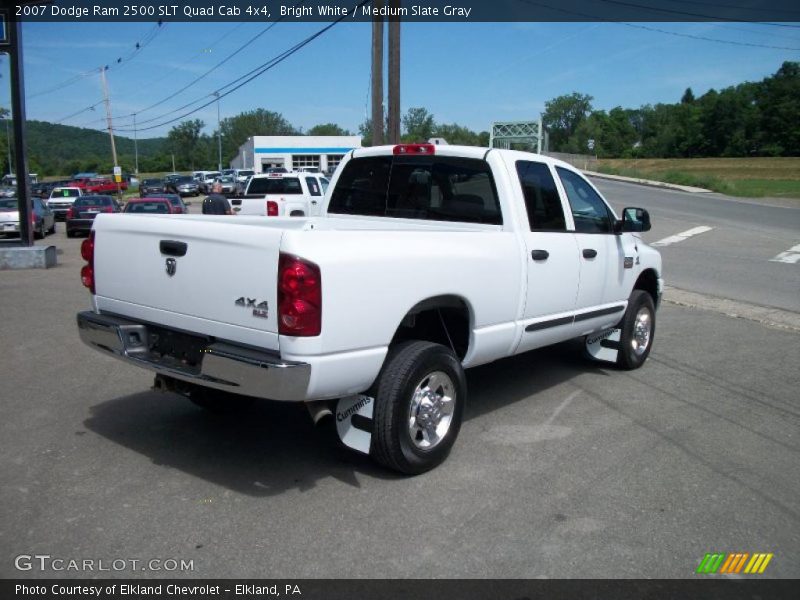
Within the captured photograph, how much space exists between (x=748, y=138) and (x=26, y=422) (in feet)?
414

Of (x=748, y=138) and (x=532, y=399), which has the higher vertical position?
(x=748, y=138)

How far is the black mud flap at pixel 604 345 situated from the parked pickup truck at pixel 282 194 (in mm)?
12642

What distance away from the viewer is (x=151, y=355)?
4371 mm

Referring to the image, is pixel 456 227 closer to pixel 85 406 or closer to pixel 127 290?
pixel 127 290

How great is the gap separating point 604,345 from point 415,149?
290 centimetres

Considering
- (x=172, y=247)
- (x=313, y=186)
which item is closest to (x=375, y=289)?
(x=172, y=247)

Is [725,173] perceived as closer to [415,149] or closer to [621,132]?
[621,132]

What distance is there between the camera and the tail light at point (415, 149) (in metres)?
5.58

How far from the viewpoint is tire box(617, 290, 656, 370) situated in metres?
6.82

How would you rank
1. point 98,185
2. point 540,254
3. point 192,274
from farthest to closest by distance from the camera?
point 98,185
point 540,254
point 192,274

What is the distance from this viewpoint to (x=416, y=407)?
4375mm

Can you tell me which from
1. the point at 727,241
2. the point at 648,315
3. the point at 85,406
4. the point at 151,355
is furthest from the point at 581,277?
the point at 727,241
